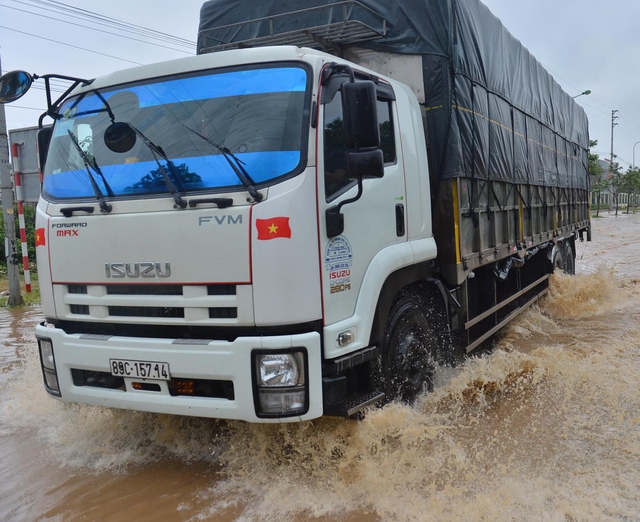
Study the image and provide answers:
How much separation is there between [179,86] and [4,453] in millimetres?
2769

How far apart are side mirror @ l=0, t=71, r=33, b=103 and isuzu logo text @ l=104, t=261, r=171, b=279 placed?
1.50m

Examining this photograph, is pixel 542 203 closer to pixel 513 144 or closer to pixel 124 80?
pixel 513 144

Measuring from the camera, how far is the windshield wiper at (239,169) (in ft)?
9.52

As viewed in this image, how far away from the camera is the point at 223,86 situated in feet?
10.6

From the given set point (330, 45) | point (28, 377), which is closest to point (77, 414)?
point (28, 377)

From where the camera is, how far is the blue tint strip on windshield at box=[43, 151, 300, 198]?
9.78ft

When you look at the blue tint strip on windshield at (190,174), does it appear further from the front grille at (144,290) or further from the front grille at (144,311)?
the front grille at (144,311)

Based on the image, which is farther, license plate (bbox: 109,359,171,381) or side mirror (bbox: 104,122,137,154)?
side mirror (bbox: 104,122,137,154)

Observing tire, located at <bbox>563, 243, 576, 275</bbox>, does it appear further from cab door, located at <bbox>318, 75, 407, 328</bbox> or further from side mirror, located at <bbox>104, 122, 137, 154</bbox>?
side mirror, located at <bbox>104, 122, 137, 154</bbox>

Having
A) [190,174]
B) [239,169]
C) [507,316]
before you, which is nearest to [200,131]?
[190,174]

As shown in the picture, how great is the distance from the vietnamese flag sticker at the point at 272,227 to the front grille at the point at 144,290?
567 millimetres

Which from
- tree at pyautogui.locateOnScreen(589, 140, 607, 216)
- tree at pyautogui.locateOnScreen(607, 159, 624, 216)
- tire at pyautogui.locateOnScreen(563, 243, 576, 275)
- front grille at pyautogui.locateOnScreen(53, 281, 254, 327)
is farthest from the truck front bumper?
tree at pyautogui.locateOnScreen(607, 159, 624, 216)

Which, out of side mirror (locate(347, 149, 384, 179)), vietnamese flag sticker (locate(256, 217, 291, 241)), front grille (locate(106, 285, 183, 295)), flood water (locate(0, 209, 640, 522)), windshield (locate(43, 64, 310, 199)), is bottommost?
flood water (locate(0, 209, 640, 522))

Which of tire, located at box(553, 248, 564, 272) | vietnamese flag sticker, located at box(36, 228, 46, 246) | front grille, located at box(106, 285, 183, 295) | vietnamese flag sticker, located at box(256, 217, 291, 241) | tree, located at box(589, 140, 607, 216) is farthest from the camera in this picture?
tree, located at box(589, 140, 607, 216)
